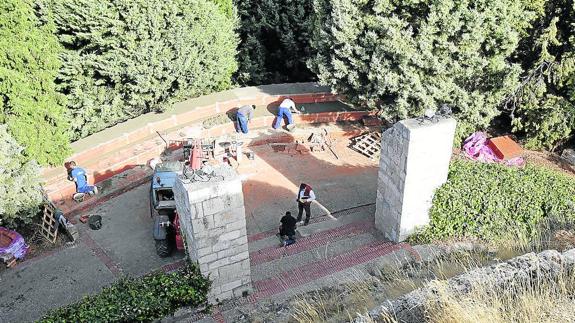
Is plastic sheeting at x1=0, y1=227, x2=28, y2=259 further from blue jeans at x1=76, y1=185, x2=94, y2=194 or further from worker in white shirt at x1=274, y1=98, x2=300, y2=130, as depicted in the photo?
worker in white shirt at x1=274, y1=98, x2=300, y2=130

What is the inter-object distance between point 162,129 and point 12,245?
6847 mm

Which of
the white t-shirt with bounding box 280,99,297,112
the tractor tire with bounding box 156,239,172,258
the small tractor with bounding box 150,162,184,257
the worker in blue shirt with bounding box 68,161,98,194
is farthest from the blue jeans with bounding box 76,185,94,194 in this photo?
the white t-shirt with bounding box 280,99,297,112

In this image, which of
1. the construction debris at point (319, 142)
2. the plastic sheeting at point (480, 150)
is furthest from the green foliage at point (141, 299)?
the plastic sheeting at point (480, 150)

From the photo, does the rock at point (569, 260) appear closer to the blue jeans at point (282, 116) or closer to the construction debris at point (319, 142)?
the construction debris at point (319, 142)

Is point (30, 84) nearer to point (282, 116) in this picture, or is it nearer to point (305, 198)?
point (282, 116)

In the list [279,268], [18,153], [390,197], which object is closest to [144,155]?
[18,153]

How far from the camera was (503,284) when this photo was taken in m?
7.26

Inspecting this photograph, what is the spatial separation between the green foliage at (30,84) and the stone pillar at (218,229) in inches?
272

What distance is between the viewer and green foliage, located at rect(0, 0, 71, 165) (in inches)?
564

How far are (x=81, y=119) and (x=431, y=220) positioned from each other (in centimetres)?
1214

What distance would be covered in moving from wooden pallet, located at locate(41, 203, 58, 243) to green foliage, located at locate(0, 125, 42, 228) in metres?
0.33

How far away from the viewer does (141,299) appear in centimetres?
973

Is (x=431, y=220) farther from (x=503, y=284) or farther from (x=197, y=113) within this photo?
(x=197, y=113)

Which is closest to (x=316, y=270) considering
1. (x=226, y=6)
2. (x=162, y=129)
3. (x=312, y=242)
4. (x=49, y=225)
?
(x=312, y=242)
